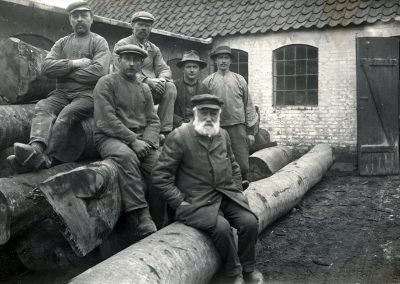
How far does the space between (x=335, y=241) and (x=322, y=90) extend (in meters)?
6.38

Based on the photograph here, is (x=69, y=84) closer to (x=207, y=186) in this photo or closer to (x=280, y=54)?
(x=207, y=186)

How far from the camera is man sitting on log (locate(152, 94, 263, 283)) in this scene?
456cm

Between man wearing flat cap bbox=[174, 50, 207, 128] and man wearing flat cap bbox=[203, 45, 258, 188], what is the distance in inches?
11.7

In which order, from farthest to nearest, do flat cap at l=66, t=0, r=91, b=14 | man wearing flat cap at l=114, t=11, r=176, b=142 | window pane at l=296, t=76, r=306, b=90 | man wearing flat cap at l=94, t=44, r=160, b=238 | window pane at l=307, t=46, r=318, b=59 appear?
1. window pane at l=296, t=76, r=306, b=90
2. window pane at l=307, t=46, r=318, b=59
3. man wearing flat cap at l=114, t=11, r=176, b=142
4. flat cap at l=66, t=0, r=91, b=14
5. man wearing flat cap at l=94, t=44, r=160, b=238

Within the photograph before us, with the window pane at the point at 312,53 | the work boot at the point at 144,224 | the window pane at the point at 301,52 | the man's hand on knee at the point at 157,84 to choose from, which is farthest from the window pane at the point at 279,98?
the work boot at the point at 144,224

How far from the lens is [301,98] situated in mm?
12508

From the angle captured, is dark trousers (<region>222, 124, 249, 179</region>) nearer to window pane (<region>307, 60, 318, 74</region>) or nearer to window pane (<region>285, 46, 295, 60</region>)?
window pane (<region>307, 60, 318, 74</region>)

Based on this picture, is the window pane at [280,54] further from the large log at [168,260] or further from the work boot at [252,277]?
the work boot at [252,277]

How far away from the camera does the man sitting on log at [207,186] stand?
4559mm

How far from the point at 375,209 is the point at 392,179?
2.58 m

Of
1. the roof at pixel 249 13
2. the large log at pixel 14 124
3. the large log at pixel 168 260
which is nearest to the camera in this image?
the large log at pixel 168 260

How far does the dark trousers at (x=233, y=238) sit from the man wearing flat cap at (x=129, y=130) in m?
0.66

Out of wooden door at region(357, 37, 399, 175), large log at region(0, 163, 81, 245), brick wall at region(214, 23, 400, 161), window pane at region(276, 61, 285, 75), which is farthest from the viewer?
window pane at region(276, 61, 285, 75)

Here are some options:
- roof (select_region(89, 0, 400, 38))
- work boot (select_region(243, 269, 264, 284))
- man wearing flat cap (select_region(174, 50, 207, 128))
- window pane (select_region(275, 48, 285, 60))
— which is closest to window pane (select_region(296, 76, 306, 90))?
window pane (select_region(275, 48, 285, 60))
